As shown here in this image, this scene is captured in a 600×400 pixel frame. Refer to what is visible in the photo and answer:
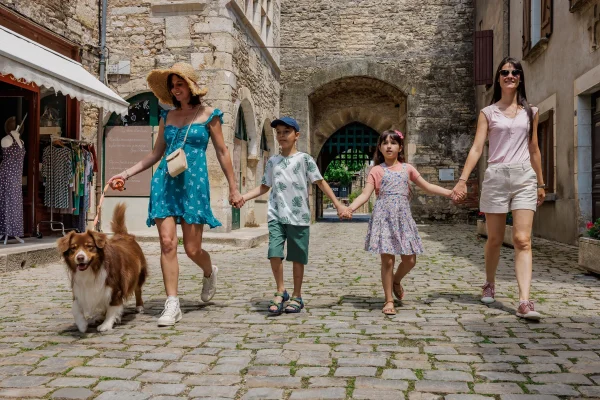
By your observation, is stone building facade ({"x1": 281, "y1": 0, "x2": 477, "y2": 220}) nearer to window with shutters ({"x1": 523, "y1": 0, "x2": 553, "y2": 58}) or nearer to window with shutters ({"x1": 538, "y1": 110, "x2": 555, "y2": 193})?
window with shutters ({"x1": 523, "y1": 0, "x2": 553, "y2": 58})

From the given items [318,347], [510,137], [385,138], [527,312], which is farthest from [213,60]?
[318,347]

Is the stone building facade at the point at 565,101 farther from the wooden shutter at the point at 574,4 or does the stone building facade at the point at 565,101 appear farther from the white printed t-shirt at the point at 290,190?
the white printed t-shirt at the point at 290,190

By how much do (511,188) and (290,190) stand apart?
1585mm

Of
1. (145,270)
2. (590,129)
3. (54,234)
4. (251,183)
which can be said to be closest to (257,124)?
(251,183)

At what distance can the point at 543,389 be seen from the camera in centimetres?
252

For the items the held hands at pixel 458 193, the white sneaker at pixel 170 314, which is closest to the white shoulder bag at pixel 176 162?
the white sneaker at pixel 170 314

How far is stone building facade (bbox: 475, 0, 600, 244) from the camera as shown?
861cm

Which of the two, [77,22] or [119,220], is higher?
[77,22]

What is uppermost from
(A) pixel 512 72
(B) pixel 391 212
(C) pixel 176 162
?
(A) pixel 512 72

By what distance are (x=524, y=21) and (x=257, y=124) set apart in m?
6.24

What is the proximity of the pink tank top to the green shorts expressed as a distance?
1510mm

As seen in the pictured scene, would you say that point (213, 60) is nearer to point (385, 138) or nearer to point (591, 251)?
point (385, 138)

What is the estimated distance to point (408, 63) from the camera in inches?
681

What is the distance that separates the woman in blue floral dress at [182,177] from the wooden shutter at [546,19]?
781 centimetres
